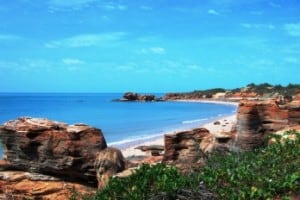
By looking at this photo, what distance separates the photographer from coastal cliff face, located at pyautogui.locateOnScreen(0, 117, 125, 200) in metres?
11.4

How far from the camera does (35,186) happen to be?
37.7 feet

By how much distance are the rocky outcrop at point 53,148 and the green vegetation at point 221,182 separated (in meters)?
4.00

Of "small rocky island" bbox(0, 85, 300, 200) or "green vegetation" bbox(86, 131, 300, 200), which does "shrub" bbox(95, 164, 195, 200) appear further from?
"small rocky island" bbox(0, 85, 300, 200)

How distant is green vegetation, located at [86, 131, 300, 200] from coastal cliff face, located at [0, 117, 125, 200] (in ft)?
12.2

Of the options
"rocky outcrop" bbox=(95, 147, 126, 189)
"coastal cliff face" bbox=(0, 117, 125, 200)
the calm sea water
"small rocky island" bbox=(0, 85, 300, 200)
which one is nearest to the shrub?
"rocky outcrop" bbox=(95, 147, 126, 189)

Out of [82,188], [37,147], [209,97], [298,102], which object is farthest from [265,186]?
[209,97]

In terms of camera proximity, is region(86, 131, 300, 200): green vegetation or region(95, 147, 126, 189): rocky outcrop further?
region(95, 147, 126, 189): rocky outcrop

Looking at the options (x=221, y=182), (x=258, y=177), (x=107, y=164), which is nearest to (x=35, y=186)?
(x=107, y=164)

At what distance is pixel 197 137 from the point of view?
45.2 feet

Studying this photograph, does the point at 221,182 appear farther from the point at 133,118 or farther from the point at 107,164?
the point at 133,118

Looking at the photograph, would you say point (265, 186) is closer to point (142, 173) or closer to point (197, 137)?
point (142, 173)

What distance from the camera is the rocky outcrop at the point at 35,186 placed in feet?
36.8

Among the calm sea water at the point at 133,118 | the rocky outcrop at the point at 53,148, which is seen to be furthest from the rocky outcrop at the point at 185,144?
the calm sea water at the point at 133,118

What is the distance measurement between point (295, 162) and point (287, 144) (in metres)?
1.52
